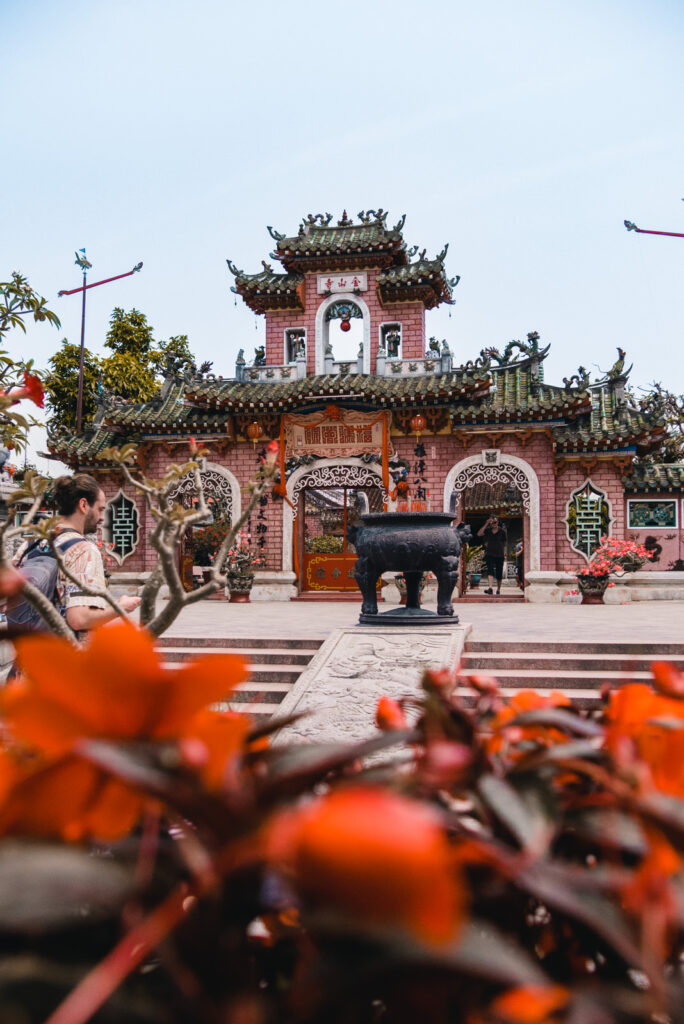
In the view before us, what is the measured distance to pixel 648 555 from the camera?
12.5m

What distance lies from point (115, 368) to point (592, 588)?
16.5 meters

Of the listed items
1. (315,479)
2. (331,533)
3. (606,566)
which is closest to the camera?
(606,566)

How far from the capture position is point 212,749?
41cm

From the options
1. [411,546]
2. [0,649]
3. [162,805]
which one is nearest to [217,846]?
[162,805]

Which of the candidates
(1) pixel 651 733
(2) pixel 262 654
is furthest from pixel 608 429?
(1) pixel 651 733

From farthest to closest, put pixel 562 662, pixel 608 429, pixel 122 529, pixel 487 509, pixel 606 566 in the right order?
1. pixel 487 509
2. pixel 122 529
3. pixel 608 429
4. pixel 606 566
5. pixel 562 662

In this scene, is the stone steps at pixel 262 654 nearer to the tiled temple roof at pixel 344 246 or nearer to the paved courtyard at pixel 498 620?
the paved courtyard at pixel 498 620

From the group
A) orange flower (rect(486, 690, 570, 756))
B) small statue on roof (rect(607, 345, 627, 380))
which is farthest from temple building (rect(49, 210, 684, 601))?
orange flower (rect(486, 690, 570, 756))

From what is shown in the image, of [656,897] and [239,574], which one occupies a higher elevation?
[656,897]

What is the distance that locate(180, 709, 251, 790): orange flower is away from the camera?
39 cm

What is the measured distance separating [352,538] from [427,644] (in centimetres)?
171

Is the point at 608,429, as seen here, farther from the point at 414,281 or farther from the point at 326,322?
the point at 326,322

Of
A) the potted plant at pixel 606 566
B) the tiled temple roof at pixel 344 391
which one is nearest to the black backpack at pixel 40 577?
the tiled temple roof at pixel 344 391

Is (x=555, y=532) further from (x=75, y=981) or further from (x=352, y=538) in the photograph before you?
(x=75, y=981)
